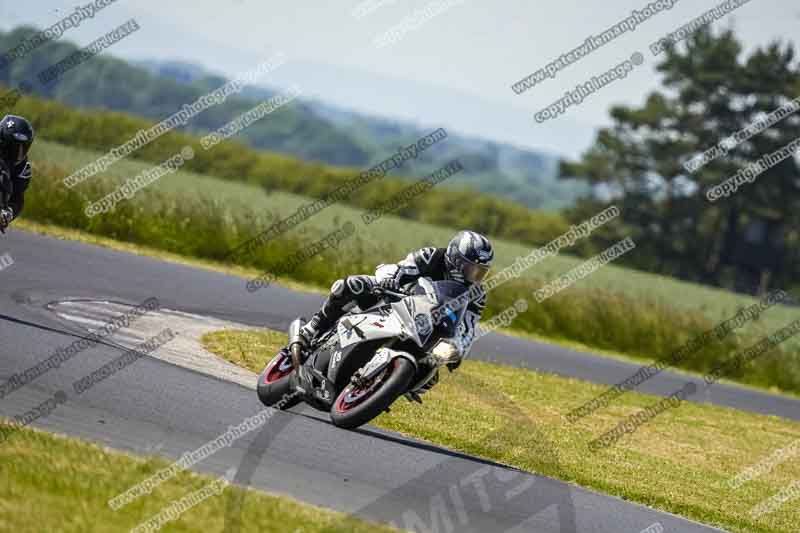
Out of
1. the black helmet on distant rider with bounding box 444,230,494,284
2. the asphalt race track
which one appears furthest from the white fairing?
the asphalt race track

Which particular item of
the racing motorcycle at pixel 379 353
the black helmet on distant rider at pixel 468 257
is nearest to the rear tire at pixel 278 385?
the racing motorcycle at pixel 379 353

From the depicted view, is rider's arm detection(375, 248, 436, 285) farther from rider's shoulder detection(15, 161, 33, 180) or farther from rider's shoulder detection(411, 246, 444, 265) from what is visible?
rider's shoulder detection(15, 161, 33, 180)

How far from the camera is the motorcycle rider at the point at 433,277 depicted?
973 cm

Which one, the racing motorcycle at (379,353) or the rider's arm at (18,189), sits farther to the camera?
the rider's arm at (18,189)

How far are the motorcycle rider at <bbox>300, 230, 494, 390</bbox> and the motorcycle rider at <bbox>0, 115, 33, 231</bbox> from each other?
451 cm

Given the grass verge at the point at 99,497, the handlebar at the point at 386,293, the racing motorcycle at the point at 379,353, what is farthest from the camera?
the handlebar at the point at 386,293

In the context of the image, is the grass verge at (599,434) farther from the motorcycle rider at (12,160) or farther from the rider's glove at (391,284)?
the motorcycle rider at (12,160)

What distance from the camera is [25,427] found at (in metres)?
7.83

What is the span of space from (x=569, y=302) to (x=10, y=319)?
16.6m

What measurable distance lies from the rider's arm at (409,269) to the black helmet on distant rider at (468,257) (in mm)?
194

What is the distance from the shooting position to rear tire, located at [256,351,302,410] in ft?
34.3

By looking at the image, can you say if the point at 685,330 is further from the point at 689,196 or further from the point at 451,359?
the point at 689,196

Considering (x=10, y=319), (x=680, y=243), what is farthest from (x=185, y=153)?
(x=10, y=319)

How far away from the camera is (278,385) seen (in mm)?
10500
